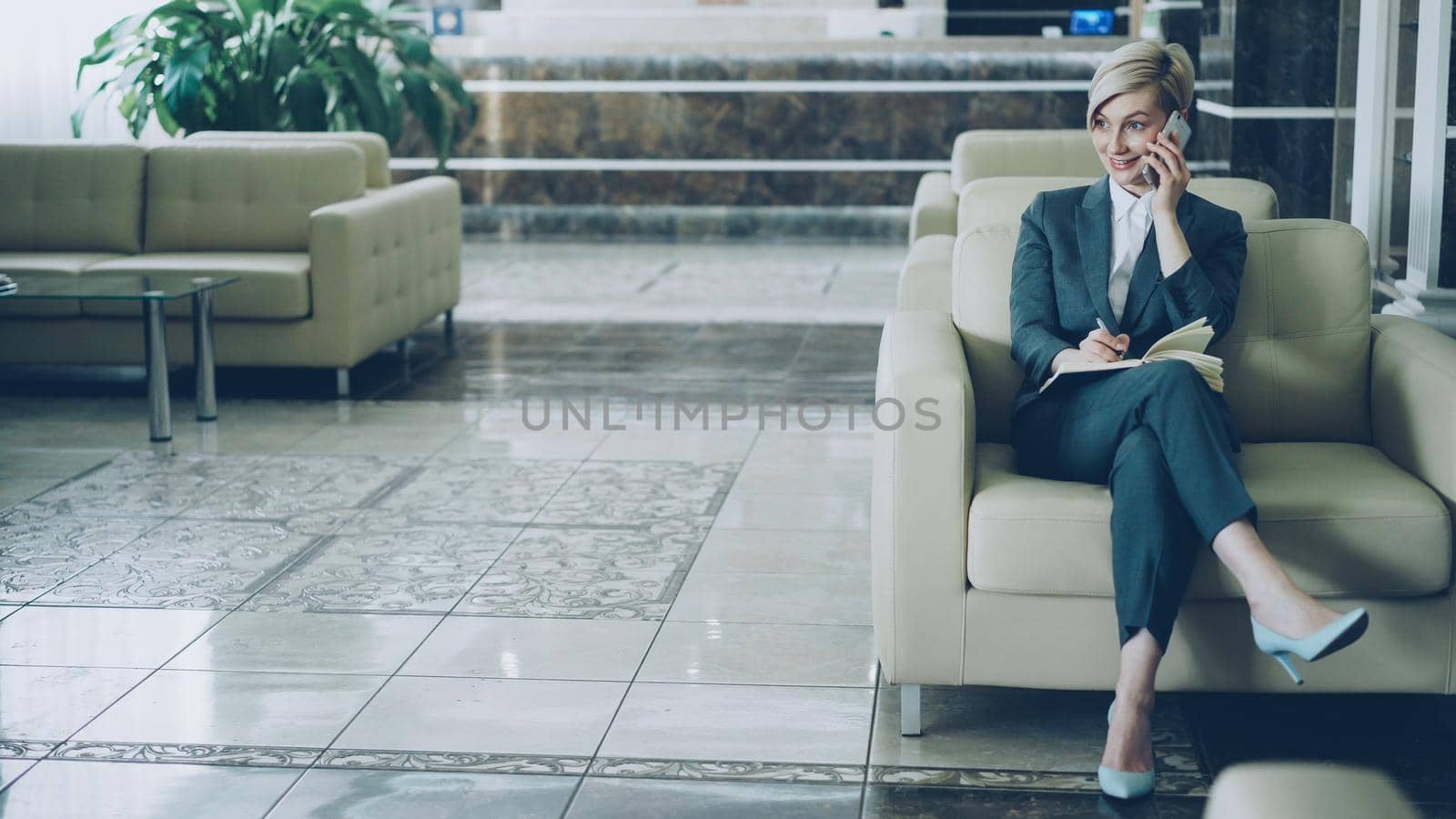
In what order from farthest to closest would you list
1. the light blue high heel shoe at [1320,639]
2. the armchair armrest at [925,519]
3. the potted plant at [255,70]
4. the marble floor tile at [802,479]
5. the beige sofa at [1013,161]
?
the potted plant at [255,70], the beige sofa at [1013,161], the marble floor tile at [802,479], the armchair armrest at [925,519], the light blue high heel shoe at [1320,639]

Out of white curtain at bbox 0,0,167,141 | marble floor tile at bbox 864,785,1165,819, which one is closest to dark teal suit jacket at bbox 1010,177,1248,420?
marble floor tile at bbox 864,785,1165,819

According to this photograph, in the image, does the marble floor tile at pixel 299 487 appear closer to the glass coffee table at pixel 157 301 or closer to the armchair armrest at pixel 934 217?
the glass coffee table at pixel 157 301

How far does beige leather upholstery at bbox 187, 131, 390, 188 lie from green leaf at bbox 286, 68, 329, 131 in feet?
1.80

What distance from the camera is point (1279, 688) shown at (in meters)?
2.54

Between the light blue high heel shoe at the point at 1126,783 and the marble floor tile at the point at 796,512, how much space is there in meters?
1.45

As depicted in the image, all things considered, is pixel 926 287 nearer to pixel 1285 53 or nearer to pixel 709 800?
pixel 709 800

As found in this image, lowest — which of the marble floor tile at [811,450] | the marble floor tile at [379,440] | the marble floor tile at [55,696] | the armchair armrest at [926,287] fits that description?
the marble floor tile at [55,696]

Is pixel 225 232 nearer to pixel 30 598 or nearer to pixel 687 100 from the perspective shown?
pixel 30 598

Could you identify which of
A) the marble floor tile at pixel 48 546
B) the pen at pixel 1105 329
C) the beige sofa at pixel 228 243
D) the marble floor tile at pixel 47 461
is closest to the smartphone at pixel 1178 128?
the pen at pixel 1105 329

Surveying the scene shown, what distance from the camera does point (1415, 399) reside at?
2.72 m

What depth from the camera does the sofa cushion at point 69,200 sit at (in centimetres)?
564

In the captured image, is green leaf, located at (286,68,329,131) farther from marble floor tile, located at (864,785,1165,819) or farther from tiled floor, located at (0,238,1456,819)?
marble floor tile, located at (864,785,1165,819)

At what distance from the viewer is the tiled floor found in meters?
2.46

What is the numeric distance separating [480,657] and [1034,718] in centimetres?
101
